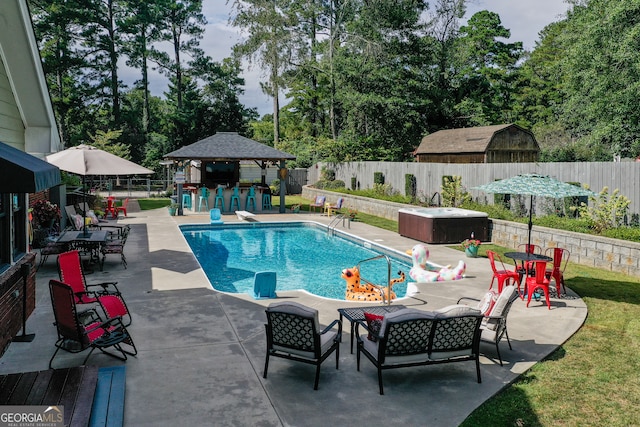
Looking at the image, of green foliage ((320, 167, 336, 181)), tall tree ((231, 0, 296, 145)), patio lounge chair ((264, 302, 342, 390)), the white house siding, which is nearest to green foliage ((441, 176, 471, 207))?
green foliage ((320, 167, 336, 181))

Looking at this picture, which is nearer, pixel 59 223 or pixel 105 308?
pixel 105 308

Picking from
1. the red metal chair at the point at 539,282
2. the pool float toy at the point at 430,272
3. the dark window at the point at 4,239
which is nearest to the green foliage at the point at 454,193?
the pool float toy at the point at 430,272

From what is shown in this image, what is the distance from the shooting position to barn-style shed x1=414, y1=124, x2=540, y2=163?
97.4ft

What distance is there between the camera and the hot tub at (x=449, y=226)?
16109mm

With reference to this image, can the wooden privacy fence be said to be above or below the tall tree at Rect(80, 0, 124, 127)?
below

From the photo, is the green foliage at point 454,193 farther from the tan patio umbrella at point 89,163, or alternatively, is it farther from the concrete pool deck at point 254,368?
the tan patio umbrella at point 89,163

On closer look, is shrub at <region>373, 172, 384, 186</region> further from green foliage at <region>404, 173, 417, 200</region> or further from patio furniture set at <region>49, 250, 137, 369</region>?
patio furniture set at <region>49, 250, 137, 369</region>

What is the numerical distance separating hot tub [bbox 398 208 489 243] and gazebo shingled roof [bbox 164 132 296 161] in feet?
33.9

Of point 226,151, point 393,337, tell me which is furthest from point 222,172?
point 393,337

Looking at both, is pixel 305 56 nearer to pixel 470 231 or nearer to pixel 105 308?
pixel 470 231

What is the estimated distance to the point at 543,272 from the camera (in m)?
9.15

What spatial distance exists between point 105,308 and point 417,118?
33.6 m

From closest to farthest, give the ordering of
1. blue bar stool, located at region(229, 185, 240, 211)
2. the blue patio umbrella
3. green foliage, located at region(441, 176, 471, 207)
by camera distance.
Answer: the blue patio umbrella < green foliage, located at region(441, 176, 471, 207) < blue bar stool, located at region(229, 185, 240, 211)

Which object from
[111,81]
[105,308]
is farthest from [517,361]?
[111,81]
